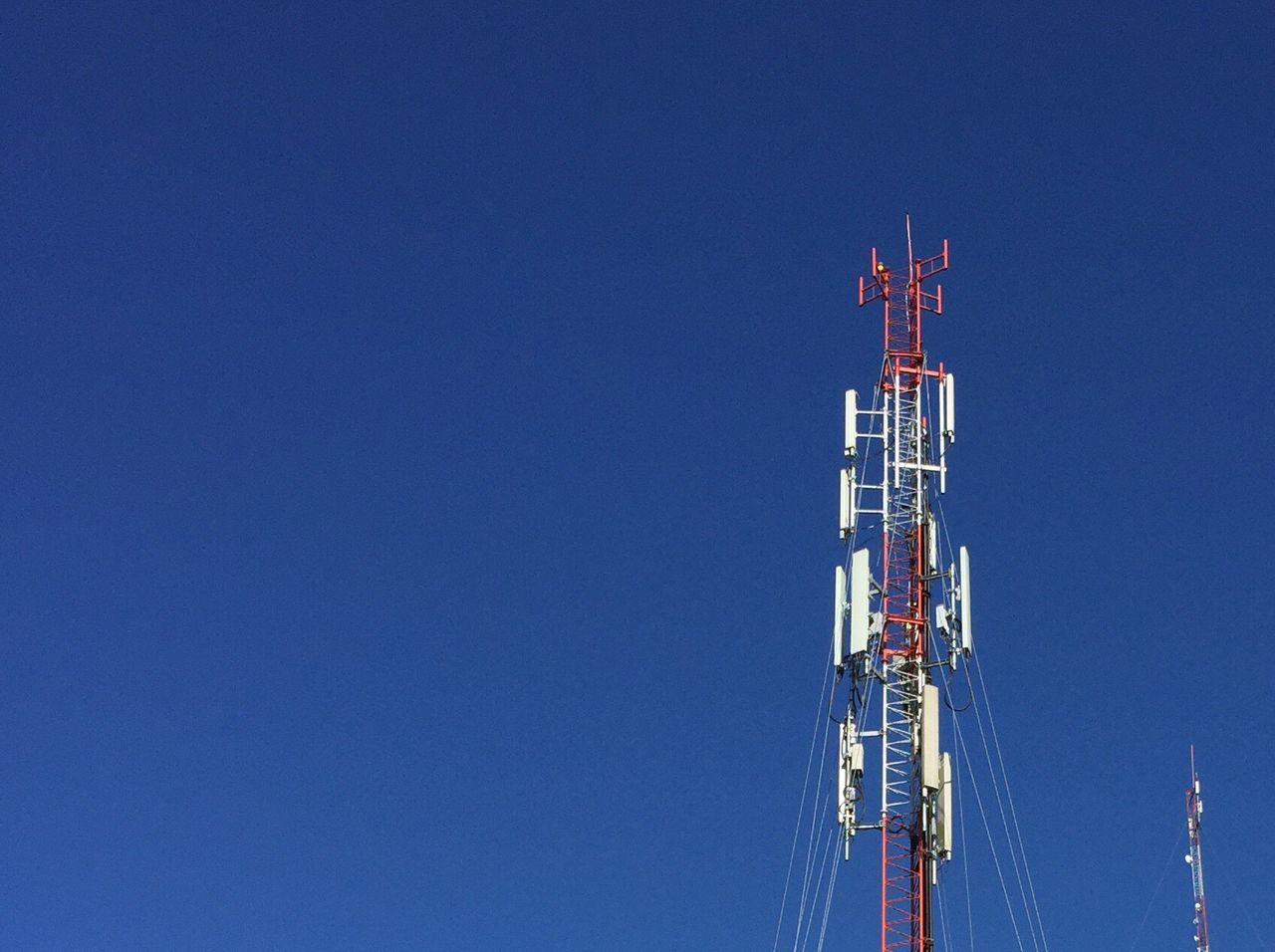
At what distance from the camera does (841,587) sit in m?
61.2

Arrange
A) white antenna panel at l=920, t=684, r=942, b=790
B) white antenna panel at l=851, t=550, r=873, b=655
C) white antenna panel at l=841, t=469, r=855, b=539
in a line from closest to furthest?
white antenna panel at l=920, t=684, r=942, b=790, white antenna panel at l=851, t=550, r=873, b=655, white antenna panel at l=841, t=469, r=855, b=539

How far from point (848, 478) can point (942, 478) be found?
3.03 metres

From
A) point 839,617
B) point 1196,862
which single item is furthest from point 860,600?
point 1196,862

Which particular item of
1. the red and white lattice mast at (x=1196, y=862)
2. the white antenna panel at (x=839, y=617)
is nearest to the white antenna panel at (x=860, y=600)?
the white antenna panel at (x=839, y=617)

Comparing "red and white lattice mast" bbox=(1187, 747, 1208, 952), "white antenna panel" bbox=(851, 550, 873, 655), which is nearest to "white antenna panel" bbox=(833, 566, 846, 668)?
"white antenna panel" bbox=(851, 550, 873, 655)

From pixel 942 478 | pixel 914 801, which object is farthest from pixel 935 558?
pixel 914 801

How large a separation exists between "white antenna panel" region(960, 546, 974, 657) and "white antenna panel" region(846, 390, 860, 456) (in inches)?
184

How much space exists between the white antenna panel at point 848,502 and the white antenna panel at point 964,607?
3414 mm

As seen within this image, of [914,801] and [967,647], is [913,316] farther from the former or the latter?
[914,801]

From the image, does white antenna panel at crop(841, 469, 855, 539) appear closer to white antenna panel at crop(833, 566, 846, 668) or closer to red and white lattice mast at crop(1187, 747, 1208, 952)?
white antenna panel at crop(833, 566, 846, 668)

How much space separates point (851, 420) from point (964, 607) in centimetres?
697

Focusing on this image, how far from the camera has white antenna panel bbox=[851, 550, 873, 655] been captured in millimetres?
59469

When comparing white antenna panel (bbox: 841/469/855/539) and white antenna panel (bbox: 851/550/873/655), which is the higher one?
white antenna panel (bbox: 841/469/855/539)

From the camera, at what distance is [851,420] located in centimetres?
6384
